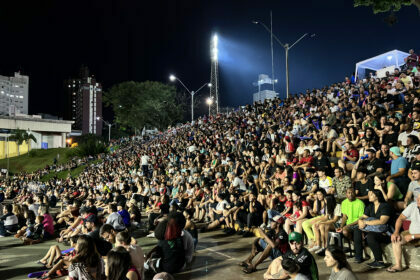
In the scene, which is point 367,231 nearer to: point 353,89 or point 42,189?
point 353,89

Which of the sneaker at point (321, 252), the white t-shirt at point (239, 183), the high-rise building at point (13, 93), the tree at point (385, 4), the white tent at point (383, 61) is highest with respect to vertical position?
the high-rise building at point (13, 93)

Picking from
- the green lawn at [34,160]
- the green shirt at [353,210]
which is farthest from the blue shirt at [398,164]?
the green lawn at [34,160]

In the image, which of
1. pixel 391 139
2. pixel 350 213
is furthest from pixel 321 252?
pixel 391 139

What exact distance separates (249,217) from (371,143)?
4.24 metres

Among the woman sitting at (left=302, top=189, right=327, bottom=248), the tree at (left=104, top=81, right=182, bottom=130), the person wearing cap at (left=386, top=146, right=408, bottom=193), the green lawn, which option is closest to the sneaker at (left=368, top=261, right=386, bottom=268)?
the woman sitting at (left=302, top=189, right=327, bottom=248)

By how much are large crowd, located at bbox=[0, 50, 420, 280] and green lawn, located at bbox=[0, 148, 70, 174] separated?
42.1 m

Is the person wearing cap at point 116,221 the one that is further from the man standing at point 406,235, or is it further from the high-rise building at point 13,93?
the high-rise building at point 13,93

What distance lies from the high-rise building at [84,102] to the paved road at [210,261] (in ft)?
459

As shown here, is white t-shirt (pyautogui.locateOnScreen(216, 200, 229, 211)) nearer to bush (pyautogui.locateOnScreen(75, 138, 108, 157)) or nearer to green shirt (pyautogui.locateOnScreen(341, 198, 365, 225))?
green shirt (pyautogui.locateOnScreen(341, 198, 365, 225))

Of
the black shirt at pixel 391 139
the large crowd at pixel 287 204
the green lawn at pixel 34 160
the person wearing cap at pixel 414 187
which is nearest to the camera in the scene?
the large crowd at pixel 287 204

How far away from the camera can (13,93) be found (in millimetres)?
127375

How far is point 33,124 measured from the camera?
69.9 meters

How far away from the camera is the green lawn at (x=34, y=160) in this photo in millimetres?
51750

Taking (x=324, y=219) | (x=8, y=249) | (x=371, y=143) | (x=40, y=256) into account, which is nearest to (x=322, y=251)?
(x=324, y=219)
